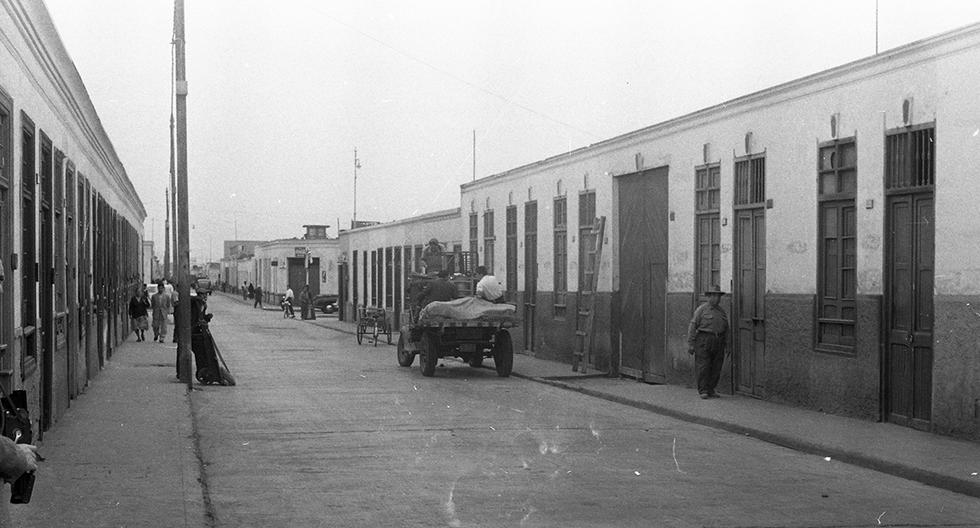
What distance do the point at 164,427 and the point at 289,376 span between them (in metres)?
8.56

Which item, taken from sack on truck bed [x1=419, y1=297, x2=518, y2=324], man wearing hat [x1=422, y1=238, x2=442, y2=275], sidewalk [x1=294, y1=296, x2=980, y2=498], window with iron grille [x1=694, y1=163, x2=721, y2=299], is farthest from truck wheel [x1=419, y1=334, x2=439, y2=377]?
window with iron grille [x1=694, y1=163, x2=721, y2=299]

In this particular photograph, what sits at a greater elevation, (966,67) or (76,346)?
(966,67)

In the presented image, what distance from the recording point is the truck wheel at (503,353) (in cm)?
2292

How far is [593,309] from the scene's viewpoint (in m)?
23.5

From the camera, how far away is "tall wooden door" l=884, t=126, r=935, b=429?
45.9ft

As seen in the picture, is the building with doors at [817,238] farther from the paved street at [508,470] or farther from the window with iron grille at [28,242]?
the window with iron grille at [28,242]

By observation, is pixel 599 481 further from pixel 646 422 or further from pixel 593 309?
pixel 593 309

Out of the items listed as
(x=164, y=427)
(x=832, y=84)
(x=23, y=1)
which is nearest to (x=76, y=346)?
(x=164, y=427)

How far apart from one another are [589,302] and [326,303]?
4441 centimetres

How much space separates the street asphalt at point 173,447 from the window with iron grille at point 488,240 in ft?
37.5

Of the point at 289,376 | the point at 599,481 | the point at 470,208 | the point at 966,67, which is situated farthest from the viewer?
the point at 470,208

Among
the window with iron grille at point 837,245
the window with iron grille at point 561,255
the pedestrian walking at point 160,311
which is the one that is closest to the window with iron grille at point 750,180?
the window with iron grille at point 837,245

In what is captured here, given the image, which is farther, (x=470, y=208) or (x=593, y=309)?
(x=470, y=208)

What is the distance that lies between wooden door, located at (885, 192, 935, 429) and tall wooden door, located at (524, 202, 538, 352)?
14.2 metres
